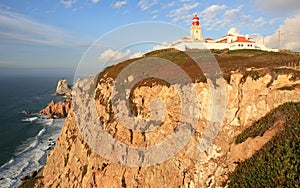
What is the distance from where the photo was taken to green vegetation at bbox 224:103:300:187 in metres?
10.1

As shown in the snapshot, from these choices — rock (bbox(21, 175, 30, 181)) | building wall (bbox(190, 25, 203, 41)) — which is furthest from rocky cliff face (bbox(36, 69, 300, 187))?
building wall (bbox(190, 25, 203, 41))

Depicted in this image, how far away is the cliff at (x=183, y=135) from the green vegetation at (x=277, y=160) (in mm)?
859

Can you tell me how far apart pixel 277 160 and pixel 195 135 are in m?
7.26

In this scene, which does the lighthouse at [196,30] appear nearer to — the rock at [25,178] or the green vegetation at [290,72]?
the green vegetation at [290,72]

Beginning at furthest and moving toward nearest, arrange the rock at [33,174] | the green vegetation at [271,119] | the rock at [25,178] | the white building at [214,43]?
the white building at [214,43] < the rock at [33,174] < the rock at [25,178] < the green vegetation at [271,119]

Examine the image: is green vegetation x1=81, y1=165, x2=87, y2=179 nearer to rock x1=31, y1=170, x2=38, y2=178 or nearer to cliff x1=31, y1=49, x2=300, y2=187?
cliff x1=31, y1=49, x2=300, y2=187

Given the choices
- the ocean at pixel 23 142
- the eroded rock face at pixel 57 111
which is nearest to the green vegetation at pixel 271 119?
the ocean at pixel 23 142

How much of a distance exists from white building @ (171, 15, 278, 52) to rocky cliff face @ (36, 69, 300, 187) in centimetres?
2463

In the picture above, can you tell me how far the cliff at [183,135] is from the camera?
16.0 m

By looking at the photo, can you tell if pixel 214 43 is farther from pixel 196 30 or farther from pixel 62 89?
pixel 62 89

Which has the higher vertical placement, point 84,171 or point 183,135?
point 183,135

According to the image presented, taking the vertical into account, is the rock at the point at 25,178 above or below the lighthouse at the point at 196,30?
A: below

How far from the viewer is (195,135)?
1767cm

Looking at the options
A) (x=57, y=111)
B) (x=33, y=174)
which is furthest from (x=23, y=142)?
(x=57, y=111)
